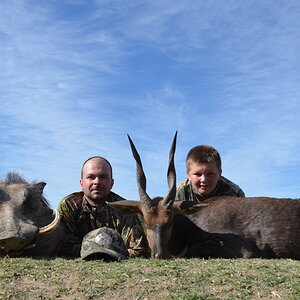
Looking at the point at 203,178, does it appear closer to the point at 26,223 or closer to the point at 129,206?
the point at 129,206

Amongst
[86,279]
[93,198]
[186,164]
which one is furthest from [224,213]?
[86,279]

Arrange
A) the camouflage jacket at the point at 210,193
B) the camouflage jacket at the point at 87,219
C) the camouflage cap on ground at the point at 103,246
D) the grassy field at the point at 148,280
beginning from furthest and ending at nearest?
1. the camouflage jacket at the point at 210,193
2. the camouflage jacket at the point at 87,219
3. the camouflage cap on ground at the point at 103,246
4. the grassy field at the point at 148,280

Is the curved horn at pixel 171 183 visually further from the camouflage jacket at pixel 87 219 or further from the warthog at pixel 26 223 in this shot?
the warthog at pixel 26 223

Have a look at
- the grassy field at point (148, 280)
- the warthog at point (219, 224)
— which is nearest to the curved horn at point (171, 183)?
the warthog at point (219, 224)

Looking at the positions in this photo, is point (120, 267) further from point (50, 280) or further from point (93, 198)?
point (93, 198)

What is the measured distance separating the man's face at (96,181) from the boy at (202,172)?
1.47m

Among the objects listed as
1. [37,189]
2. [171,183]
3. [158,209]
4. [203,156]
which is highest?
[203,156]

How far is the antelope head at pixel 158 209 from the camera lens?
6961 mm

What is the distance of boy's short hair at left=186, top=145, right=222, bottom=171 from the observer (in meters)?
8.82

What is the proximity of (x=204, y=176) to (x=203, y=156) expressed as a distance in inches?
13.3

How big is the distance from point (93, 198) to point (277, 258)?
9.71 ft

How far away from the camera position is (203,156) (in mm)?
8820

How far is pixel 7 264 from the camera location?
6.01 m

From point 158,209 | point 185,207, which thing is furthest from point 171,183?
point 158,209
